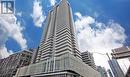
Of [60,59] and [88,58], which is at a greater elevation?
[88,58]

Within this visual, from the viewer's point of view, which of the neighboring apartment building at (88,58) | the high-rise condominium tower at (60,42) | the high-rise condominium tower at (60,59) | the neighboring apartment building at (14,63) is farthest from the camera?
the neighboring apartment building at (88,58)

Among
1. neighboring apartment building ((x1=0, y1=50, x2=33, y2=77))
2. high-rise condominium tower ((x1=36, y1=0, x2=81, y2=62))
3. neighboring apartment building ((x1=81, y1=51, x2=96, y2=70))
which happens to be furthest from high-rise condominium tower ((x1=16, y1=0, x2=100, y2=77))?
neighboring apartment building ((x1=81, y1=51, x2=96, y2=70))

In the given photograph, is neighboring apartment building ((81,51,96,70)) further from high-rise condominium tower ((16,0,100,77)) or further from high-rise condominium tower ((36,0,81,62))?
high-rise condominium tower ((36,0,81,62))

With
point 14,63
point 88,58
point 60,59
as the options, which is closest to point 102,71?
point 88,58

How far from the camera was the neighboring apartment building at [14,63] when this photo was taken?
122 metres

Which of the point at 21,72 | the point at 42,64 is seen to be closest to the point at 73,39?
the point at 42,64

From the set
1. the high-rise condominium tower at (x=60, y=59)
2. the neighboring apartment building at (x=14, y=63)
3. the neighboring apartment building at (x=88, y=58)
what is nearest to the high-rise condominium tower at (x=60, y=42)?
the high-rise condominium tower at (x=60, y=59)

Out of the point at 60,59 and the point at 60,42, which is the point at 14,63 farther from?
the point at 60,59

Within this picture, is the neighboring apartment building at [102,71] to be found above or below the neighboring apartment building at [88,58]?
below

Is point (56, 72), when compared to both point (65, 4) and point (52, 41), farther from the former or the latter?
point (65, 4)

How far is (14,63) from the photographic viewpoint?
413 feet

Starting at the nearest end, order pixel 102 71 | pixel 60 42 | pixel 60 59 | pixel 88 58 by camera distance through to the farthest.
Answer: pixel 60 59 < pixel 60 42 < pixel 88 58 < pixel 102 71

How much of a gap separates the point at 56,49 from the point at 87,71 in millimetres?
24295

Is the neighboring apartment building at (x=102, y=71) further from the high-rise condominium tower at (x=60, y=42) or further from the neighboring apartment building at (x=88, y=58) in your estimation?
the high-rise condominium tower at (x=60, y=42)
